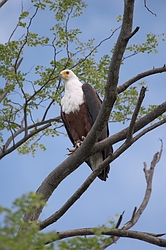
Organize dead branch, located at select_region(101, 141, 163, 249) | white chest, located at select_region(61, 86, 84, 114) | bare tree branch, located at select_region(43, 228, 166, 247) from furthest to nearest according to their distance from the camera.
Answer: white chest, located at select_region(61, 86, 84, 114) < dead branch, located at select_region(101, 141, 163, 249) < bare tree branch, located at select_region(43, 228, 166, 247)

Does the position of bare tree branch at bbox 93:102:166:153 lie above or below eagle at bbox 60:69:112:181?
below

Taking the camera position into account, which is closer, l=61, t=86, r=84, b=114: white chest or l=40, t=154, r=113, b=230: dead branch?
l=40, t=154, r=113, b=230: dead branch

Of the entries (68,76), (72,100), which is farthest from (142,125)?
(68,76)

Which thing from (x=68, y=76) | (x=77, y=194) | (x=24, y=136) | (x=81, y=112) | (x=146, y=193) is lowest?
(x=77, y=194)

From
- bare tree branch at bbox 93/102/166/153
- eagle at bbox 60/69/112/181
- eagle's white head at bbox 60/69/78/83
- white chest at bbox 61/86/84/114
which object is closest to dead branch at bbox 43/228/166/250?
bare tree branch at bbox 93/102/166/153

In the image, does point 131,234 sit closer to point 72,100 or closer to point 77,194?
point 77,194

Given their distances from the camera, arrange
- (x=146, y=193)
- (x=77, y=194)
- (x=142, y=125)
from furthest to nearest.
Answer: (x=146, y=193) → (x=142, y=125) → (x=77, y=194)

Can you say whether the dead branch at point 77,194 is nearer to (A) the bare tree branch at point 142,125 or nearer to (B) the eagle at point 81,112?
(A) the bare tree branch at point 142,125

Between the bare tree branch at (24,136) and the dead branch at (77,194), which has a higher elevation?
the bare tree branch at (24,136)

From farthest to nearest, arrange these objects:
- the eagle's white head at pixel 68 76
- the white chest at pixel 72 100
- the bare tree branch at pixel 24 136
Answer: the bare tree branch at pixel 24 136, the eagle's white head at pixel 68 76, the white chest at pixel 72 100

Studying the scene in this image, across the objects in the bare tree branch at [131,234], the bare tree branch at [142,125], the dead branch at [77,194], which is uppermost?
the bare tree branch at [142,125]

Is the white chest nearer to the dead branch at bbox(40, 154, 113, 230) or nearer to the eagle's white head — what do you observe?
the eagle's white head

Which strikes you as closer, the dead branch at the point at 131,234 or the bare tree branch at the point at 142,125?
the dead branch at the point at 131,234

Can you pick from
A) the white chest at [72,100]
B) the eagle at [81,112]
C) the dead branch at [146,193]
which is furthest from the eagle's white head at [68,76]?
the dead branch at [146,193]
